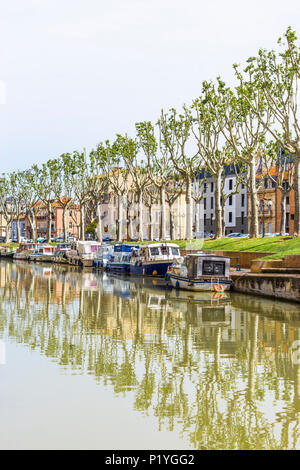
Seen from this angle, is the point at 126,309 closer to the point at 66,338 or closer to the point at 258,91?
the point at 66,338

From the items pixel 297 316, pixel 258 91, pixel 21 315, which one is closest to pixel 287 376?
pixel 297 316

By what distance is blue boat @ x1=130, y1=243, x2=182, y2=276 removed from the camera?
52.1m

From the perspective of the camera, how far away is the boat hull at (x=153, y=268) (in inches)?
2022

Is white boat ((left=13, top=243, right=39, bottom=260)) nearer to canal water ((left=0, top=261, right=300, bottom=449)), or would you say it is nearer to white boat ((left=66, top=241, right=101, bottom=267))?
white boat ((left=66, top=241, right=101, bottom=267))

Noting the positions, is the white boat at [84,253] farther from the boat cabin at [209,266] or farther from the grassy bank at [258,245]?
the boat cabin at [209,266]

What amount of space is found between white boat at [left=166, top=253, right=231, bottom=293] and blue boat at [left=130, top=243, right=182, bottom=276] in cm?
1156

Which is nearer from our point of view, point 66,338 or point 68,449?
point 68,449

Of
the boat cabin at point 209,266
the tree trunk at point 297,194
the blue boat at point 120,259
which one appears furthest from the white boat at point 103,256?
the boat cabin at point 209,266

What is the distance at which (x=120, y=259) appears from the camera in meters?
64.8

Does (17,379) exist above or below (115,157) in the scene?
below

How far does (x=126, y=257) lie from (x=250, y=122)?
20.2 meters

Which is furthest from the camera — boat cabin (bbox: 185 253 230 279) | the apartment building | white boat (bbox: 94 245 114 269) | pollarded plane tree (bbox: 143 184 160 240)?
the apartment building

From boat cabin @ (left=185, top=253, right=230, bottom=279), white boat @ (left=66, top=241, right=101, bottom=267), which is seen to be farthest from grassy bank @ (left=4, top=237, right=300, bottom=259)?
white boat @ (left=66, top=241, right=101, bottom=267)
